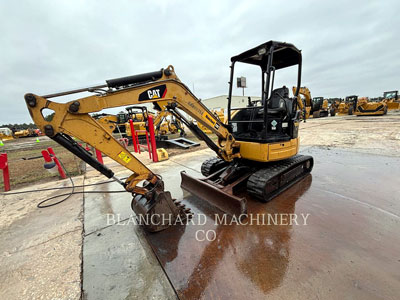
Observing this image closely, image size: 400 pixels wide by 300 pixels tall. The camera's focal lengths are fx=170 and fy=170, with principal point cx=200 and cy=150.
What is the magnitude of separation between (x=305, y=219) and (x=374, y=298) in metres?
1.23

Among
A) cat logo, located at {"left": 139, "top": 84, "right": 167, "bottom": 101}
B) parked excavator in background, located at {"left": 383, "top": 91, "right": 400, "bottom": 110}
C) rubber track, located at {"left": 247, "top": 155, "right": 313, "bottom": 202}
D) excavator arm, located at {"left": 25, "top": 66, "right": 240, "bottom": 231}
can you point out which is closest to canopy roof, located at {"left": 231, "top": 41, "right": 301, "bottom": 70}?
excavator arm, located at {"left": 25, "top": 66, "right": 240, "bottom": 231}

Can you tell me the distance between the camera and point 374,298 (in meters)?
1.57

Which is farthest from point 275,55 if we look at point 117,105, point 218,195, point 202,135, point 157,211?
point 157,211

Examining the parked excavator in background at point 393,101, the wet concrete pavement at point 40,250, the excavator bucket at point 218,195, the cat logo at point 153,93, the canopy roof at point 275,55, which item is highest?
the canopy roof at point 275,55

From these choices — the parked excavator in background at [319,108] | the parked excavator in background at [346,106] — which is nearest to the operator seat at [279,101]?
the parked excavator in background at [319,108]

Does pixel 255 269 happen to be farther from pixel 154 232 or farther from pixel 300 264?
pixel 154 232

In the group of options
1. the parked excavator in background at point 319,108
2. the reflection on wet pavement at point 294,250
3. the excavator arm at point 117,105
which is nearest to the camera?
the reflection on wet pavement at point 294,250

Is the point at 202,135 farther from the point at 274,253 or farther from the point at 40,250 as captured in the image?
the point at 40,250

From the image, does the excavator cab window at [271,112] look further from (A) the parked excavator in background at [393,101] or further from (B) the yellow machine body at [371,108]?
(A) the parked excavator in background at [393,101]

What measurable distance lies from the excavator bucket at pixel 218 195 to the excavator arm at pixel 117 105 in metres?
0.78

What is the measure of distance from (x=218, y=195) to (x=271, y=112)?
2.06 metres

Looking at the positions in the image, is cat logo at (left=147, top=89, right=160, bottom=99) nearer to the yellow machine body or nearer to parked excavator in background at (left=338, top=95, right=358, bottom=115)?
the yellow machine body

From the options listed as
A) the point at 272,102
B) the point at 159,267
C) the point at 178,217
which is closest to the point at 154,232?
the point at 178,217

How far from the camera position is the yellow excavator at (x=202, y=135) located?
6.98 feet
